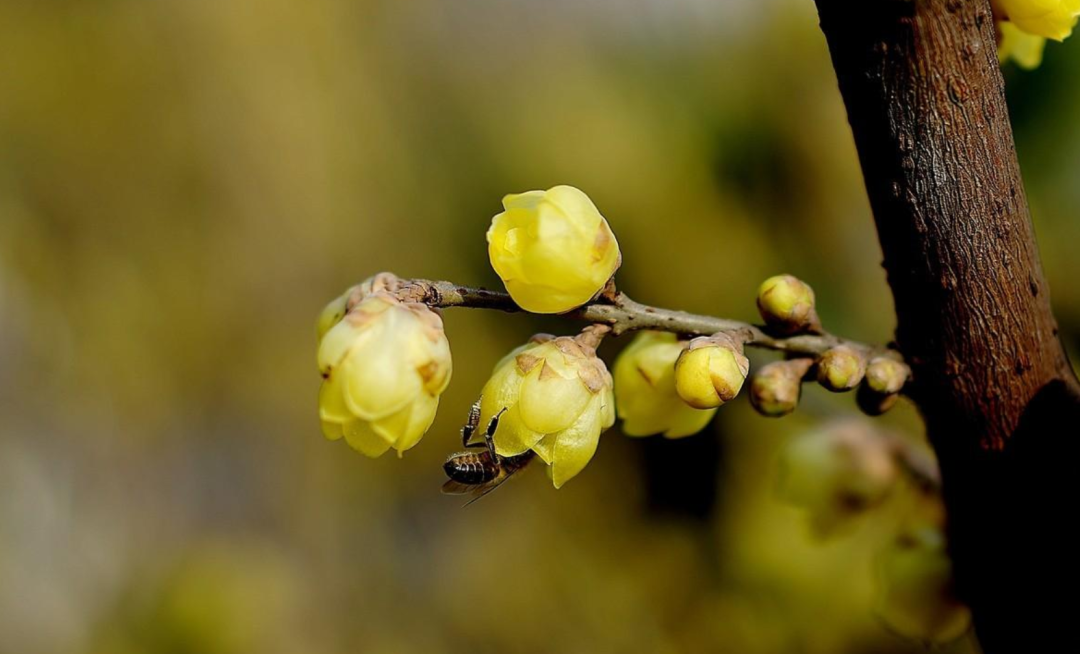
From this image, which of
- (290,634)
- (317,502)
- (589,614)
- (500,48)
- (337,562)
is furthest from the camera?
(500,48)

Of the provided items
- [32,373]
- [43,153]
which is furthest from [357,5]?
[32,373]

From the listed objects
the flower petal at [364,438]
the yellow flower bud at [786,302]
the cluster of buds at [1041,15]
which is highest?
the cluster of buds at [1041,15]

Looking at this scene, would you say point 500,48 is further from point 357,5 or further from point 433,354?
point 433,354

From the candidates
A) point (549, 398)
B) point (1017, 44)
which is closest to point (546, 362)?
point (549, 398)

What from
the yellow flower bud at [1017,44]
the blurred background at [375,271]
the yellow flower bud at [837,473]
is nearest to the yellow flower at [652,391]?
the yellow flower bud at [837,473]

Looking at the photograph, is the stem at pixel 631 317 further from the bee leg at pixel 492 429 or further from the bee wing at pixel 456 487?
the bee wing at pixel 456 487

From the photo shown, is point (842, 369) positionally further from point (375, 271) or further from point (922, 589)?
point (375, 271)
